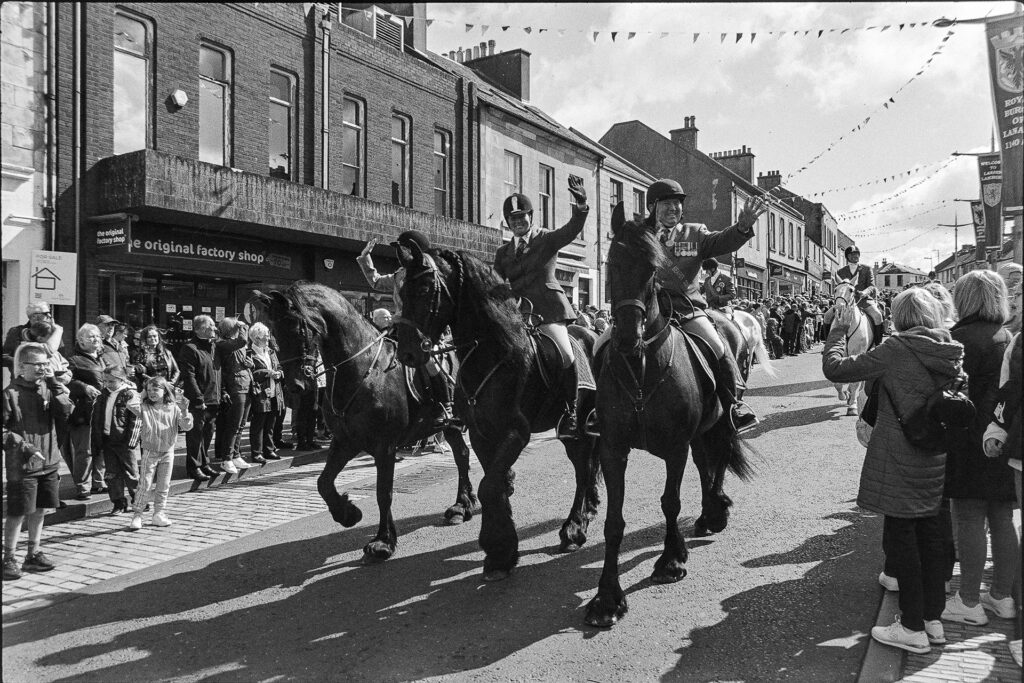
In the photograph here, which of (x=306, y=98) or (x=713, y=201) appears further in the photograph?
(x=713, y=201)

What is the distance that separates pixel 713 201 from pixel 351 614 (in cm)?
3136

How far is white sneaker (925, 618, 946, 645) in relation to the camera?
4176 millimetres

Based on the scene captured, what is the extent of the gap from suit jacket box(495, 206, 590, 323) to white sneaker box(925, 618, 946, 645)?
3354 mm

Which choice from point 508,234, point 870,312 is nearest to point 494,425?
point 870,312

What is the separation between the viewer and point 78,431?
790cm

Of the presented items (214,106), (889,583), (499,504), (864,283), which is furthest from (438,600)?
(214,106)

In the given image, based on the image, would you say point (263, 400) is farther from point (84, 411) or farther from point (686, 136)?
point (686, 136)

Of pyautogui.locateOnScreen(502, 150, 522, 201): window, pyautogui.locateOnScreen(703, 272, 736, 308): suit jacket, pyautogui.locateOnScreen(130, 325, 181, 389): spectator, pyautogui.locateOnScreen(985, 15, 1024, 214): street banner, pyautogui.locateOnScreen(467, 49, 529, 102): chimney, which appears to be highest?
pyautogui.locateOnScreen(467, 49, 529, 102): chimney

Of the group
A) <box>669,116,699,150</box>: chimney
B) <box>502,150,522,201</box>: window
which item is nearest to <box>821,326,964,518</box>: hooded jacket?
<box>502,150,522,201</box>: window

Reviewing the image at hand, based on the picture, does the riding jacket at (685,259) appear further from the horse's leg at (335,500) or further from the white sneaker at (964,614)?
the horse's leg at (335,500)

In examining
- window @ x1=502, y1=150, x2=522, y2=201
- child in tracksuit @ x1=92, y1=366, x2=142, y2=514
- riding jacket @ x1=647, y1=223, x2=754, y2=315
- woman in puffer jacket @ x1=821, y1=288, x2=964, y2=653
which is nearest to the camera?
woman in puffer jacket @ x1=821, y1=288, x2=964, y2=653

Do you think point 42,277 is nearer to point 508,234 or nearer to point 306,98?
point 306,98

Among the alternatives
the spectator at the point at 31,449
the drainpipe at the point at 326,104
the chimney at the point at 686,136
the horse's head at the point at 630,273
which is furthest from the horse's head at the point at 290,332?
the chimney at the point at 686,136

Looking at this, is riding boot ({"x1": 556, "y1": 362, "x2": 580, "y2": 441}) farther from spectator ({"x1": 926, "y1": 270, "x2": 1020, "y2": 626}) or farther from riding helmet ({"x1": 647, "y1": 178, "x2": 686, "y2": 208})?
spectator ({"x1": 926, "y1": 270, "x2": 1020, "y2": 626})
